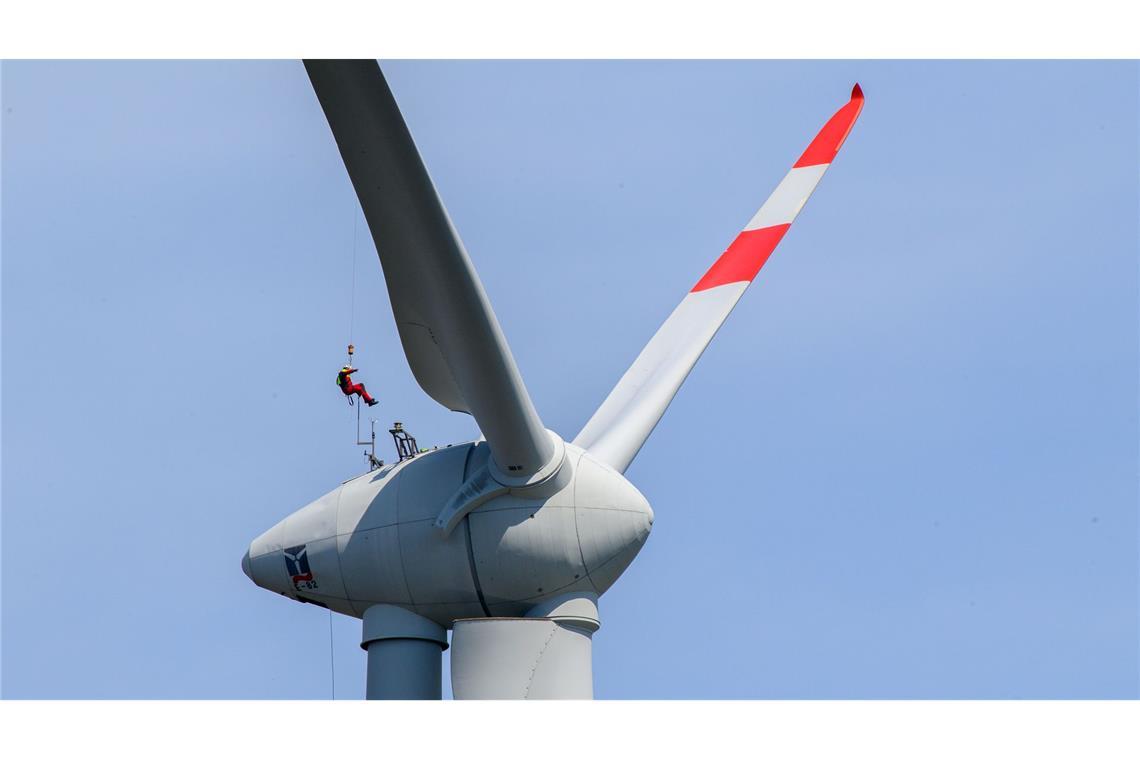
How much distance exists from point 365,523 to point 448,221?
3.90 meters

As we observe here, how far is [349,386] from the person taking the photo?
740 inches

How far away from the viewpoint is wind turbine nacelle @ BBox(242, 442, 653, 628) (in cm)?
1741

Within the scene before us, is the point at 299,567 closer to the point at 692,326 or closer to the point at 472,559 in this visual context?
the point at 472,559

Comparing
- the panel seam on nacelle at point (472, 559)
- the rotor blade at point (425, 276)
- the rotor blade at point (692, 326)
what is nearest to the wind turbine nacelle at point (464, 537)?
the panel seam on nacelle at point (472, 559)

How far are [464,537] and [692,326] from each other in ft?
14.5

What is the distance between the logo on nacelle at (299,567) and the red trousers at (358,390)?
1.59m

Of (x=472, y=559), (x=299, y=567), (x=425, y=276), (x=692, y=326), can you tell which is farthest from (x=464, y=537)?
(x=692, y=326)

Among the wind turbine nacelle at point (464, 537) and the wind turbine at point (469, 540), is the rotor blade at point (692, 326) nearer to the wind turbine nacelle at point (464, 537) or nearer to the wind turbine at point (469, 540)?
the wind turbine at point (469, 540)

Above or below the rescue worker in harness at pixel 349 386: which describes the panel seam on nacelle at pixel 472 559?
below

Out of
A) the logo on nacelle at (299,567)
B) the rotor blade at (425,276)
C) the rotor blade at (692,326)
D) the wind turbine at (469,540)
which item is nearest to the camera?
the rotor blade at (425,276)

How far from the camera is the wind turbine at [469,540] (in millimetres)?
16453

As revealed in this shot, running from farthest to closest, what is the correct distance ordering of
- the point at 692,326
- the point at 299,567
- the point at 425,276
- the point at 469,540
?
the point at 692,326 → the point at 299,567 → the point at 469,540 → the point at 425,276

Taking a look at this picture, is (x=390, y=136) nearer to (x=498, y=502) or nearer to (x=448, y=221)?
(x=448, y=221)

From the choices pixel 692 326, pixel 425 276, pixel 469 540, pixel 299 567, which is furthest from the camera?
pixel 692 326
